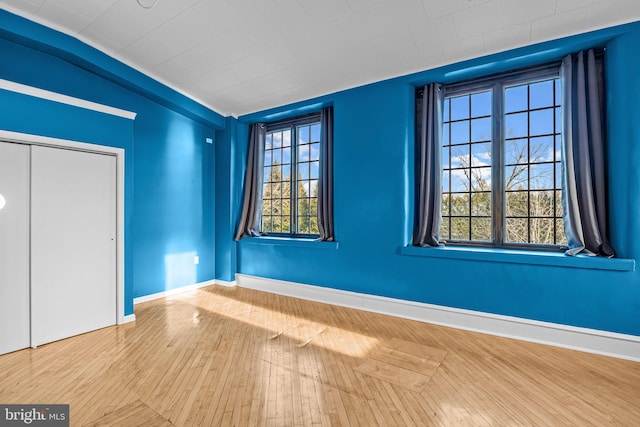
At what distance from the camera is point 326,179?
173 inches

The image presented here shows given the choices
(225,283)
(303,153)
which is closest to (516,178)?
(303,153)

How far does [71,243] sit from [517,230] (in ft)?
15.5

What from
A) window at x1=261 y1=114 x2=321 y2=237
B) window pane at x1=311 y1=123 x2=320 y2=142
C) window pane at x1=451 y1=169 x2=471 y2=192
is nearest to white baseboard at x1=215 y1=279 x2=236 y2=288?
window at x1=261 y1=114 x2=321 y2=237

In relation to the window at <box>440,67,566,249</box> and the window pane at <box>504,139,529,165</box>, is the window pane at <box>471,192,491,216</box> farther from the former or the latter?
the window pane at <box>504,139,529,165</box>

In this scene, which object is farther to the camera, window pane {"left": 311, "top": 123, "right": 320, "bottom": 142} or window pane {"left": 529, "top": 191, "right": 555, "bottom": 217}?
window pane {"left": 311, "top": 123, "right": 320, "bottom": 142}

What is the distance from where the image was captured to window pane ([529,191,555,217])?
3.18m

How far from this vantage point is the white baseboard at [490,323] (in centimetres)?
268

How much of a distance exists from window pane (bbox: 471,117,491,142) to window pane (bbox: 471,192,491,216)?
0.65 meters

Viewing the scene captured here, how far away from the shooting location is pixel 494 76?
11.2 ft

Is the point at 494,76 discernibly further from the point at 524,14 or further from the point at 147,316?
the point at 147,316

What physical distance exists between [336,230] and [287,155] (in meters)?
1.68

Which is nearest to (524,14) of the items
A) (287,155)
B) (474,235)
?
(474,235)

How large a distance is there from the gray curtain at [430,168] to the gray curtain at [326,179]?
1.26m

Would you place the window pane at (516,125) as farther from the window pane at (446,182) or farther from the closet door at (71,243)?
the closet door at (71,243)
